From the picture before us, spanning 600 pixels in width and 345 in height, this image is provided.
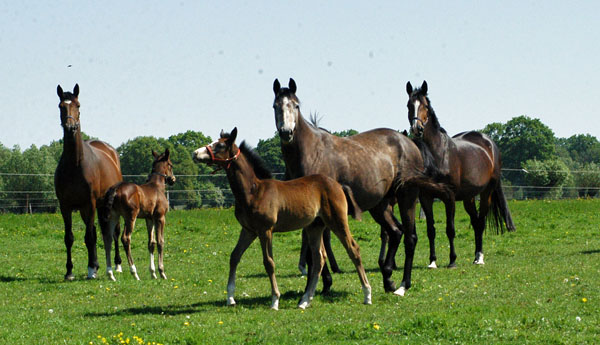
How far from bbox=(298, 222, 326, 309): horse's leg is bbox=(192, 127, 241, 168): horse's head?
1.57 metres

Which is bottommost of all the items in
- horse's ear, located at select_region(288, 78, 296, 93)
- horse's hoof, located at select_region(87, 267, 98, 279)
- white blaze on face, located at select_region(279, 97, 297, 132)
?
horse's hoof, located at select_region(87, 267, 98, 279)

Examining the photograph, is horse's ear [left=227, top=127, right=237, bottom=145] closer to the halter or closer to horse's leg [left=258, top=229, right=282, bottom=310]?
the halter

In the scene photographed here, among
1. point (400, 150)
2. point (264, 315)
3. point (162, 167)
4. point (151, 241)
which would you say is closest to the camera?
point (264, 315)

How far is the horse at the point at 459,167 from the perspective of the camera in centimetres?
1368

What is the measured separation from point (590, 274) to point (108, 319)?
7.93m

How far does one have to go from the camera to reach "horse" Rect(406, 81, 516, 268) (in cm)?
1368

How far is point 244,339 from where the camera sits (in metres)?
7.52

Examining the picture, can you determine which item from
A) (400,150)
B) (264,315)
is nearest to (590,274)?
(400,150)

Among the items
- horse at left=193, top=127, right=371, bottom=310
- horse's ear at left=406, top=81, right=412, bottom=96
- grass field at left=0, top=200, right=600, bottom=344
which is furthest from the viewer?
horse's ear at left=406, top=81, right=412, bottom=96

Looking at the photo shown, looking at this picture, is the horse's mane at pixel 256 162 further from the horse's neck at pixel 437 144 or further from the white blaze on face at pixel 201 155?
the horse's neck at pixel 437 144

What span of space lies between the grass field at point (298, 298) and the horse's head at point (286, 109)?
2418mm

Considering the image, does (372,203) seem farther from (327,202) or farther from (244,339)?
(244,339)

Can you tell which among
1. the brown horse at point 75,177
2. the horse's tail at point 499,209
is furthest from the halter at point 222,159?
the horse's tail at point 499,209

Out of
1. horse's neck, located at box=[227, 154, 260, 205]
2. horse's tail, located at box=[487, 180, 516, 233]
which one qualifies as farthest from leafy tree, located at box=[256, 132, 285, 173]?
horse's neck, located at box=[227, 154, 260, 205]
